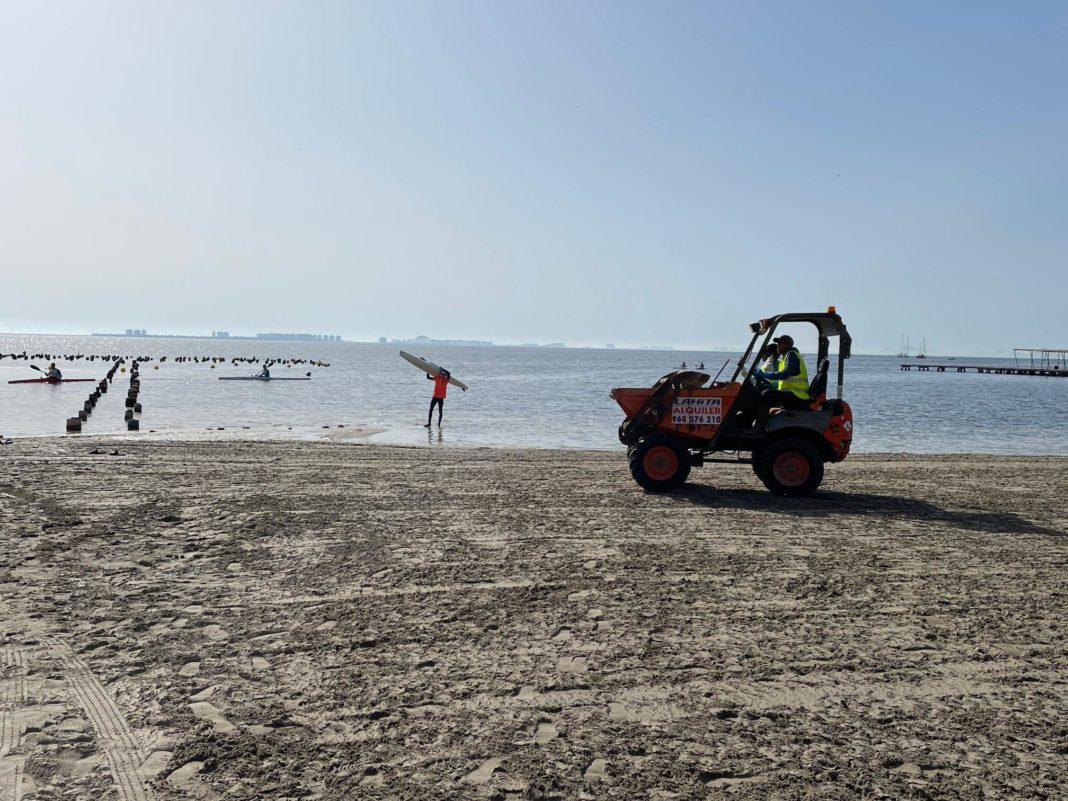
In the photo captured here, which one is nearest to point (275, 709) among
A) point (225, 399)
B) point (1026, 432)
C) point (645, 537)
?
point (645, 537)

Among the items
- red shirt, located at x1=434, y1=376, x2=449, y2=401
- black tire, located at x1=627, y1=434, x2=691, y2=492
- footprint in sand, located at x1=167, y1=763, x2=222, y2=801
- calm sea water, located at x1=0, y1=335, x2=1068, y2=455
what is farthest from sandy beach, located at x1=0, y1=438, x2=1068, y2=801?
red shirt, located at x1=434, y1=376, x2=449, y2=401

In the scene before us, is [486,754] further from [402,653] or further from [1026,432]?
[1026,432]

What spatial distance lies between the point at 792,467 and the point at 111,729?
342 inches

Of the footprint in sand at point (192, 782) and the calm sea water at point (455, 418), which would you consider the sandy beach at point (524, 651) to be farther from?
the calm sea water at point (455, 418)

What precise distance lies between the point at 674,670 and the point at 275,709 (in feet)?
7.33

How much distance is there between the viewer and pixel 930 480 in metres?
12.9

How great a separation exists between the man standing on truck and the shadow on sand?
112 cm

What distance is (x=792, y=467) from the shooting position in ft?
34.6

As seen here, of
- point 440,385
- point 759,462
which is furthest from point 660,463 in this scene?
point 440,385

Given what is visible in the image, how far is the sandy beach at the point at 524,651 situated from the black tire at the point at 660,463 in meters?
0.94

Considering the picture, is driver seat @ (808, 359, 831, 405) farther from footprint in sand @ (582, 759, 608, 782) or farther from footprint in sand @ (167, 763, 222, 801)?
footprint in sand @ (167, 763, 222, 801)

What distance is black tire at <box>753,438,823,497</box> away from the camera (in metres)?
10.5

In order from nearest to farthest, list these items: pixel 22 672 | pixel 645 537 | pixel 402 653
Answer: pixel 22 672
pixel 402 653
pixel 645 537

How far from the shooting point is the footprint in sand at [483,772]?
11.4 ft
